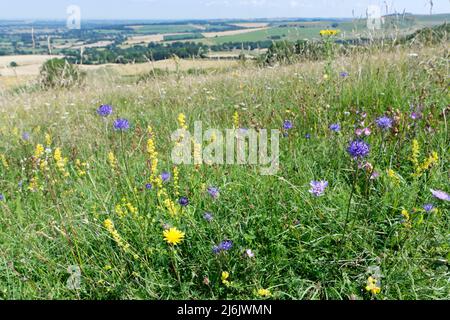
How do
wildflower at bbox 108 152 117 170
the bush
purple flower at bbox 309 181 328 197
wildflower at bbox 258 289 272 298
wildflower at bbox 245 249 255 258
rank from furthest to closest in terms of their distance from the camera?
the bush → wildflower at bbox 108 152 117 170 → purple flower at bbox 309 181 328 197 → wildflower at bbox 245 249 255 258 → wildflower at bbox 258 289 272 298

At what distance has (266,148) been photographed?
2.29 metres

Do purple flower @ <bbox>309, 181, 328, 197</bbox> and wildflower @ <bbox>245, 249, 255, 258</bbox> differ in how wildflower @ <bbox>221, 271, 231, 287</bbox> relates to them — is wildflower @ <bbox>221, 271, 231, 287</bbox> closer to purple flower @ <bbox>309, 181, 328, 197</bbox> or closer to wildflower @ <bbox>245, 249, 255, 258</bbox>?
wildflower @ <bbox>245, 249, 255, 258</bbox>

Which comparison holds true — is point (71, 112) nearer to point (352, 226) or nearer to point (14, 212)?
point (14, 212)

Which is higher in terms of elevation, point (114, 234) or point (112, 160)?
point (112, 160)

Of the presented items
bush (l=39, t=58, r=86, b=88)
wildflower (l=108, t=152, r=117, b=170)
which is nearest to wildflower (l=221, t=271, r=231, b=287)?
wildflower (l=108, t=152, r=117, b=170)

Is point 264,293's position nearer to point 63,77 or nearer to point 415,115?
point 415,115

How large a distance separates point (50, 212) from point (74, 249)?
20.1 inches

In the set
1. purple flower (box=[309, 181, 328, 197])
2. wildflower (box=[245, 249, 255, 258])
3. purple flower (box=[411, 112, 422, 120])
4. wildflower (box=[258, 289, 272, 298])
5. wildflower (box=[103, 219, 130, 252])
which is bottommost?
wildflower (box=[258, 289, 272, 298])

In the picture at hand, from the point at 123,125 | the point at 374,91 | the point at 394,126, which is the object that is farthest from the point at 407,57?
the point at 123,125

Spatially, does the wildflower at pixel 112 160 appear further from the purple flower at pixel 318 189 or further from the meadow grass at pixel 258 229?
the purple flower at pixel 318 189

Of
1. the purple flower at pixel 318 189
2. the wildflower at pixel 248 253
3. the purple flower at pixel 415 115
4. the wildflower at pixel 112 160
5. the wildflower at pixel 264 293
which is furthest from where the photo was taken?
the purple flower at pixel 415 115

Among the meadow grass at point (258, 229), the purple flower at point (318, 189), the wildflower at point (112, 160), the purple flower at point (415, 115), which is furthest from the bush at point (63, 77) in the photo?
the purple flower at point (415, 115)

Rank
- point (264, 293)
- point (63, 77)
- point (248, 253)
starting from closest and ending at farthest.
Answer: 1. point (264, 293)
2. point (248, 253)
3. point (63, 77)

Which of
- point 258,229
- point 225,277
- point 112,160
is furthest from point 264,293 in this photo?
point 112,160
